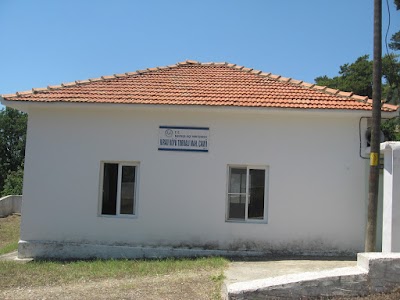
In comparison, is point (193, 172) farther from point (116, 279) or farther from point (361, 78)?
point (361, 78)

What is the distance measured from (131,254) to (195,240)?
57.1 inches

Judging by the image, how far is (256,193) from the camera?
32.0ft

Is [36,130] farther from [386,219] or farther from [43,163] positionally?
[386,219]

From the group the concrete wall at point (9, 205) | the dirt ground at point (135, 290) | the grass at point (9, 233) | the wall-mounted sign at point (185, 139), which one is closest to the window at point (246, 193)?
the wall-mounted sign at point (185, 139)

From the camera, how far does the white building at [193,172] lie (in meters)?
9.35

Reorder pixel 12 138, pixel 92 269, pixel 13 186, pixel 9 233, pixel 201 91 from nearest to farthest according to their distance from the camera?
pixel 92 269
pixel 201 91
pixel 9 233
pixel 13 186
pixel 12 138

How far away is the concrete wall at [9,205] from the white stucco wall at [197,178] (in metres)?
11.1

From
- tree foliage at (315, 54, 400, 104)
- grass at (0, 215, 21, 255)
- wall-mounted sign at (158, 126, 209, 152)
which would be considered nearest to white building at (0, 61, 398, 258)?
wall-mounted sign at (158, 126, 209, 152)

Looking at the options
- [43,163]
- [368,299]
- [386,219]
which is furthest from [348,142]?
[43,163]

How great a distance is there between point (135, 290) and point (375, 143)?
4.66 meters

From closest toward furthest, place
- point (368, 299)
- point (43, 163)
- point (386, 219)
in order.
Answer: point (368, 299) → point (386, 219) → point (43, 163)

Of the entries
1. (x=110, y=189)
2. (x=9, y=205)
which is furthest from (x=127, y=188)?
(x=9, y=205)

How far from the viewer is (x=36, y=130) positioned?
10055mm

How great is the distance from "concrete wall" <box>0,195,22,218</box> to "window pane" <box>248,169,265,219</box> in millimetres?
14148
